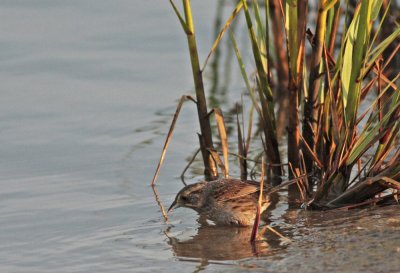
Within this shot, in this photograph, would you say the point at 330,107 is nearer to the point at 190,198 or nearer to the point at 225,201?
the point at 225,201

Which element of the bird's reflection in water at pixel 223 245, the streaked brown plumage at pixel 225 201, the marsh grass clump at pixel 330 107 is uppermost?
the marsh grass clump at pixel 330 107

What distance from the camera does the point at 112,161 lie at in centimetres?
836

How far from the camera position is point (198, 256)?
602 cm

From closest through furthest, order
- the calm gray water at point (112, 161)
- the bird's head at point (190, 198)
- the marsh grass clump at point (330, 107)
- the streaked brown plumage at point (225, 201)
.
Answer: the calm gray water at point (112, 161)
the marsh grass clump at point (330, 107)
the streaked brown plumage at point (225, 201)
the bird's head at point (190, 198)

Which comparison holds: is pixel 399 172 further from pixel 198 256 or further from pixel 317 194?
pixel 198 256

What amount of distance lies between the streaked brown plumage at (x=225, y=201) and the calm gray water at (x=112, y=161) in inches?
4.6

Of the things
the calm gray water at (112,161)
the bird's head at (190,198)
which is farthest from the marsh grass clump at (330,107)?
the bird's head at (190,198)

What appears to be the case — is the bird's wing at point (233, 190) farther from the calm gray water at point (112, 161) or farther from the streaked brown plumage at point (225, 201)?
the calm gray water at point (112, 161)

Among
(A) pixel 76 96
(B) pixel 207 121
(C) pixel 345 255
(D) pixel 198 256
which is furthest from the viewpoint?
(A) pixel 76 96

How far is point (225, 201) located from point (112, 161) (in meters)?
1.77

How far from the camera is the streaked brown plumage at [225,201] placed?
6.75m

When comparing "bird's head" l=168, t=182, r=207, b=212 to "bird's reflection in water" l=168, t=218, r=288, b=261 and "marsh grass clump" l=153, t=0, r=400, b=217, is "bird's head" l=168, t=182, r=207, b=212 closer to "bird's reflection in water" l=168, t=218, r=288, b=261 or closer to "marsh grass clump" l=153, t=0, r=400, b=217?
"bird's reflection in water" l=168, t=218, r=288, b=261

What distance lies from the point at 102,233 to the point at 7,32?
17.2 ft

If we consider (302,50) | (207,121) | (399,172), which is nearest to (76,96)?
(207,121)
